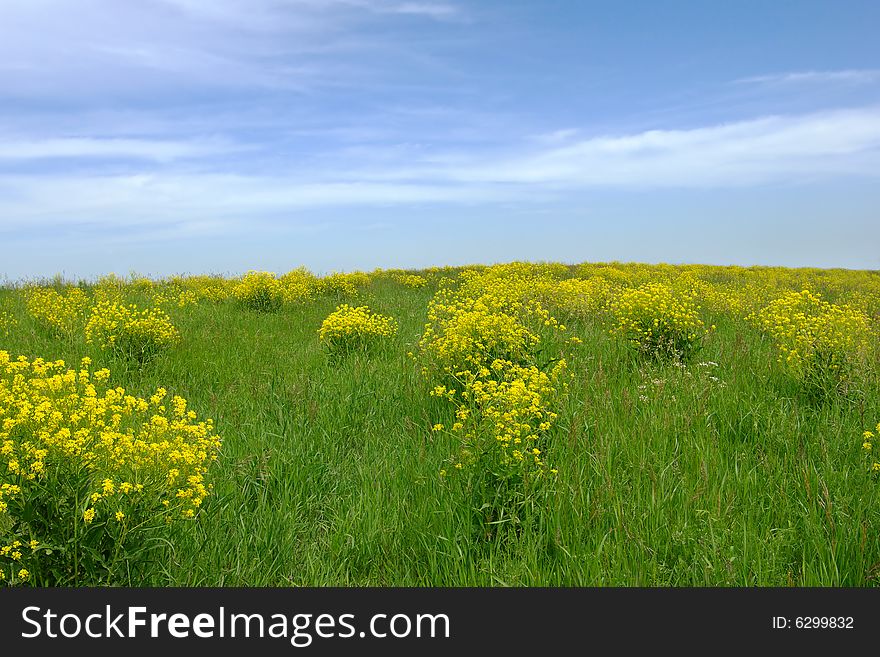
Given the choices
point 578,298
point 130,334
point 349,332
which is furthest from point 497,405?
point 578,298

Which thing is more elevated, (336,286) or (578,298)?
(336,286)

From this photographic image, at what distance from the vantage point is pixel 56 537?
283 cm

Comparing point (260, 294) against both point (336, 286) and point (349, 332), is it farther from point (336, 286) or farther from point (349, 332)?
point (349, 332)

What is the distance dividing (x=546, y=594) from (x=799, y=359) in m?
4.35

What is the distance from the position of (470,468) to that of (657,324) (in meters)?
4.29

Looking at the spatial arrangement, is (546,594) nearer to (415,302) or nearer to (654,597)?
(654,597)

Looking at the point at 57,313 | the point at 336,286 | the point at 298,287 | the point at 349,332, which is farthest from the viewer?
the point at 336,286

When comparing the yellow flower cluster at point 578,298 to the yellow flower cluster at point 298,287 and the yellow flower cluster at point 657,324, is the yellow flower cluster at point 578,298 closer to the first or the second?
the yellow flower cluster at point 657,324

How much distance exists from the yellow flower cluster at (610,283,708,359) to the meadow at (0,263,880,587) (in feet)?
0.14

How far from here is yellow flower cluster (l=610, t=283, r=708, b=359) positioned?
6.95 metres

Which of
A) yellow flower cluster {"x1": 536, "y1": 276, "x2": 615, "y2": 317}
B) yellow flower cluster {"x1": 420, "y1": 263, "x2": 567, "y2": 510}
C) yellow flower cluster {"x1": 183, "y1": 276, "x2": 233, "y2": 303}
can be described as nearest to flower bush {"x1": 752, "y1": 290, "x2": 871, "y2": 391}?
yellow flower cluster {"x1": 420, "y1": 263, "x2": 567, "y2": 510}

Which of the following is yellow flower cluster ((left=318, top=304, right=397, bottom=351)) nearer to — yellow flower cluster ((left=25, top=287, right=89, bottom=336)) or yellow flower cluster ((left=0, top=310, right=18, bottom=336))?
yellow flower cluster ((left=25, top=287, right=89, bottom=336))

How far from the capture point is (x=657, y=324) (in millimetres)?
7012

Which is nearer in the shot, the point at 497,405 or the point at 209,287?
the point at 497,405
